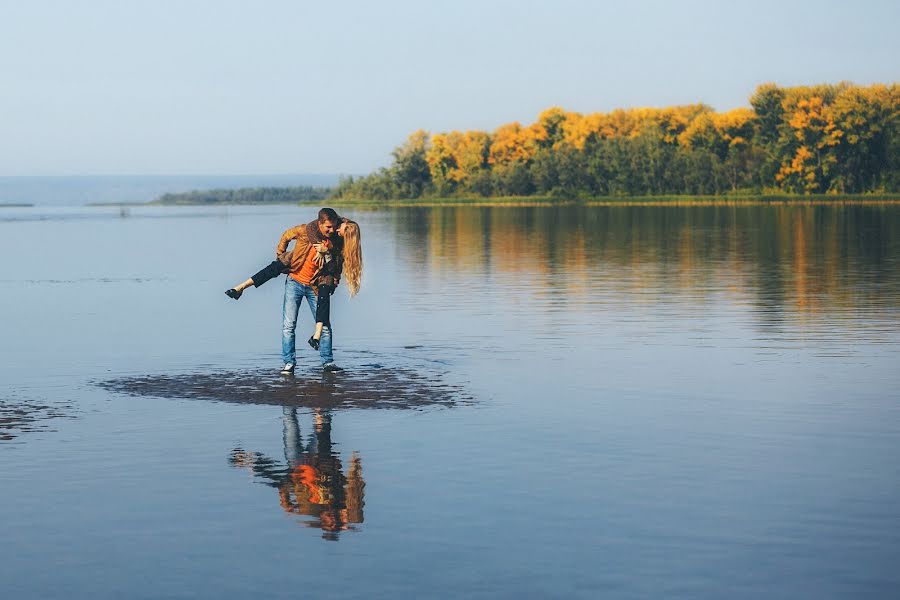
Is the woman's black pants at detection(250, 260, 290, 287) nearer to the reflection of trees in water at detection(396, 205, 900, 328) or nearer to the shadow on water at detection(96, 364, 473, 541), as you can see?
the shadow on water at detection(96, 364, 473, 541)

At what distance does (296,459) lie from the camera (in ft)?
42.3

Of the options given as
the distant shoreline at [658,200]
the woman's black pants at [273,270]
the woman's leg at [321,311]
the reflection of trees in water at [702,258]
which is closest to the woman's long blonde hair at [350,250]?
the woman's leg at [321,311]

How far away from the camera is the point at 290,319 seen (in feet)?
59.3

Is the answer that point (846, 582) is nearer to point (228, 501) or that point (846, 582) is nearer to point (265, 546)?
point (265, 546)

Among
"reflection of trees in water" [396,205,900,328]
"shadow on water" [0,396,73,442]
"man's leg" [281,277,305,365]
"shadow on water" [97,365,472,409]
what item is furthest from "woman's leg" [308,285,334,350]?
"reflection of trees in water" [396,205,900,328]

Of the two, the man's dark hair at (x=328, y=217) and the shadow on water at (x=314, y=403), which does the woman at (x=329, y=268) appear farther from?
the shadow on water at (x=314, y=403)

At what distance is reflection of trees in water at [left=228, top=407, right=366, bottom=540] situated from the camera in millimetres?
10766

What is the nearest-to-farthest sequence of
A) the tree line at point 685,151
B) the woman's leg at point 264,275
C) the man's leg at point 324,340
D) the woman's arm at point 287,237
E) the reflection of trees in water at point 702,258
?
the woman's arm at point 287,237 < the woman's leg at point 264,275 < the man's leg at point 324,340 < the reflection of trees in water at point 702,258 < the tree line at point 685,151

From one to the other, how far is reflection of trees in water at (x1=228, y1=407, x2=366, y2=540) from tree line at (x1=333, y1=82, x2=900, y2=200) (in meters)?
117

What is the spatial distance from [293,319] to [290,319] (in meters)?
0.04

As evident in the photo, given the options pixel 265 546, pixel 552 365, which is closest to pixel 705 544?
pixel 265 546

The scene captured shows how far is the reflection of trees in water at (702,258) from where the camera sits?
31.4m

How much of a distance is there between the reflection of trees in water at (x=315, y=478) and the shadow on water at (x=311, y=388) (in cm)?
155

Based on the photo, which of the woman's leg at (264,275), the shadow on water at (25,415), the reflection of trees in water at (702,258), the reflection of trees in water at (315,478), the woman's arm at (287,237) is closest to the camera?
the reflection of trees in water at (315,478)
